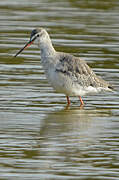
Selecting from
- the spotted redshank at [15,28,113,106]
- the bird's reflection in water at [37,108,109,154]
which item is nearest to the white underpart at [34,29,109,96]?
the spotted redshank at [15,28,113,106]

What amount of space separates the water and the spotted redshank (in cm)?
33

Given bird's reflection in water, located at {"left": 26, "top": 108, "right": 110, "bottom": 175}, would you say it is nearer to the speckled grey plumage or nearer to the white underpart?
the white underpart

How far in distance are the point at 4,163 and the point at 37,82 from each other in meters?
6.35

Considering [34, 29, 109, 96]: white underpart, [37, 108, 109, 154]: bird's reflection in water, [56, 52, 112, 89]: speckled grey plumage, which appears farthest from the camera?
[56, 52, 112, 89]: speckled grey plumage

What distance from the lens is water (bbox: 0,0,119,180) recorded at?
31.4 ft

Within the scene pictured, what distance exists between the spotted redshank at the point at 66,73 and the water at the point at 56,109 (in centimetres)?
33

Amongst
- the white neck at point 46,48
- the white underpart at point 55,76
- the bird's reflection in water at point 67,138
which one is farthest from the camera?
the white neck at point 46,48

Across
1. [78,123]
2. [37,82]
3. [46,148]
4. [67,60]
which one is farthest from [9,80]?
[46,148]

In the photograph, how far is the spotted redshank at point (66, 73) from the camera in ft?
45.5

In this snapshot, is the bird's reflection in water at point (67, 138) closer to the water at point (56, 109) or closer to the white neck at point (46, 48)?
the water at point (56, 109)

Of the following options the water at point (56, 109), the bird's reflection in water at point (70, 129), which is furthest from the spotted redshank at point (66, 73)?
the bird's reflection in water at point (70, 129)

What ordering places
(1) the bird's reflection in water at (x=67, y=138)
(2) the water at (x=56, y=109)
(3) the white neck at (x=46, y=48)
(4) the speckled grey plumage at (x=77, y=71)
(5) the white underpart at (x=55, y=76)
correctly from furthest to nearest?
1. (3) the white neck at (x=46, y=48)
2. (4) the speckled grey plumage at (x=77, y=71)
3. (5) the white underpart at (x=55, y=76)
4. (1) the bird's reflection in water at (x=67, y=138)
5. (2) the water at (x=56, y=109)

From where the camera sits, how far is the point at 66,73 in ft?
46.1

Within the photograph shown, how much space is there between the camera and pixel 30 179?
890cm
